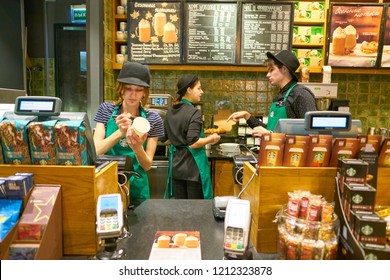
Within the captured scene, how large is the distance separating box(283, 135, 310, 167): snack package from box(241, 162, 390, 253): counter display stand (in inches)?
1.1

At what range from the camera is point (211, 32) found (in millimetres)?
3807

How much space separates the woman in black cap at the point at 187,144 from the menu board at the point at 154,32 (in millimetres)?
965

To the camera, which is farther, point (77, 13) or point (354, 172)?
point (77, 13)

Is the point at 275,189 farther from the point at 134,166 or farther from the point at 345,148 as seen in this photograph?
the point at 134,166

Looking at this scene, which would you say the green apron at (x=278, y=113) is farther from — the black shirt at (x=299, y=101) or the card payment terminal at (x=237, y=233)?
the card payment terminal at (x=237, y=233)

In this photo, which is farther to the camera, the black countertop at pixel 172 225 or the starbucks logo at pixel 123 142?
the starbucks logo at pixel 123 142

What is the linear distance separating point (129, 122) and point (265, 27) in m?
2.71

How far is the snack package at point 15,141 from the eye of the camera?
114 cm

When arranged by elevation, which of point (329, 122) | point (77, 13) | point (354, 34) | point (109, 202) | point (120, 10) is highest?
point (77, 13)

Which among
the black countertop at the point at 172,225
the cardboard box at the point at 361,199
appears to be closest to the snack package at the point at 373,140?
the cardboard box at the point at 361,199

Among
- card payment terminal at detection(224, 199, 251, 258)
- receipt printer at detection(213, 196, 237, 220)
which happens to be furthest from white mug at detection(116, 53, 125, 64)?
card payment terminal at detection(224, 199, 251, 258)

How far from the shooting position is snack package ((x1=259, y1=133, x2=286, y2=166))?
122cm

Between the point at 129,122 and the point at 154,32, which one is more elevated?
the point at 154,32

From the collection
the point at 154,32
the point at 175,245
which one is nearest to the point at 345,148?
the point at 175,245
